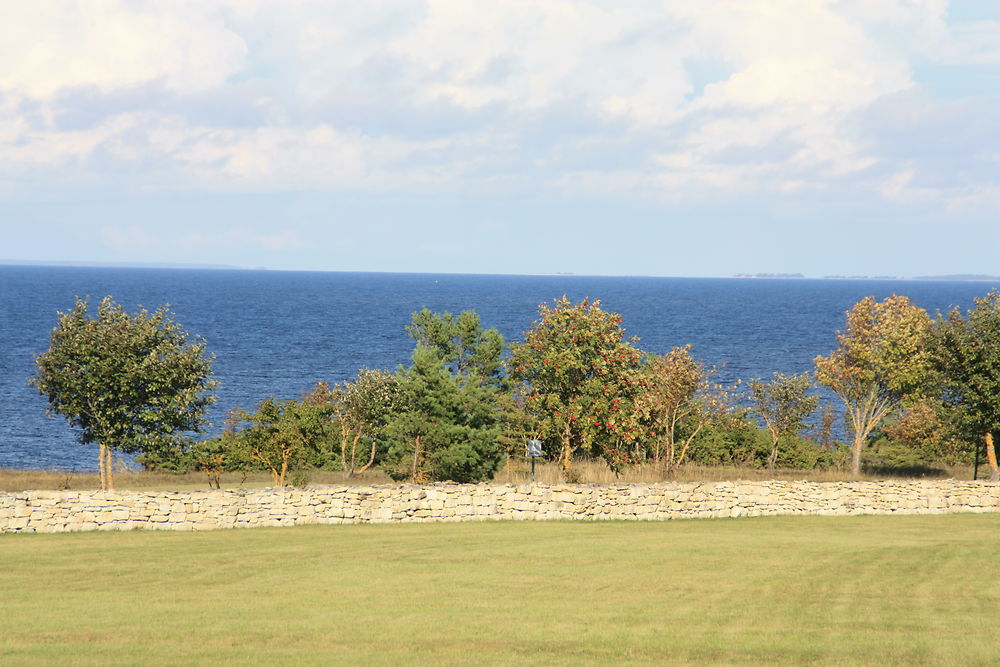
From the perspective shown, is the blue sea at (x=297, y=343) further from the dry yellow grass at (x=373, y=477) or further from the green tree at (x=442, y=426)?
the green tree at (x=442, y=426)

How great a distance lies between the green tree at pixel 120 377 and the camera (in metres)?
30.5

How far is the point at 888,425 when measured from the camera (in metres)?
49.6

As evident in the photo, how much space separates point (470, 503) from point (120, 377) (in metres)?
12.1

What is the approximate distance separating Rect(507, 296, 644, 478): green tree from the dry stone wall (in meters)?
4.35

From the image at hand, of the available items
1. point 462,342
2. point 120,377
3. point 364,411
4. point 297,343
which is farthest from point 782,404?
point 297,343

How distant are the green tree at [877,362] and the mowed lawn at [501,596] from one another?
15509mm

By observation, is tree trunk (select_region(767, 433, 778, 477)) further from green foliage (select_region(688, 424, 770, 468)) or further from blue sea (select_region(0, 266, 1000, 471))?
blue sea (select_region(0, 266, 1000, 471))

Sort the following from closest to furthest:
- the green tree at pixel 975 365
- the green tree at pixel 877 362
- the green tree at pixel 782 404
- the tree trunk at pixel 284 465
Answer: the tree trunk at pixel 284 465 < the green tree at pixel 975 365 < the green tree at pixel 877 362 < the green tree at pixel 782 404

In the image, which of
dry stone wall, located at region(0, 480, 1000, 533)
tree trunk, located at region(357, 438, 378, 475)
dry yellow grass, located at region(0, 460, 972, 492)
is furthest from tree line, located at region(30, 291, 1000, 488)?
dry stone wall, located at region(0, 480, 1000, 533)

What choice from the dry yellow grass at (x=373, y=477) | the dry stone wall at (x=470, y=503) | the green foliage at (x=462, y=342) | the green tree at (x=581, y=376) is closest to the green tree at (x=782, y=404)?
the dry yellow grass at (x=373, y=477)

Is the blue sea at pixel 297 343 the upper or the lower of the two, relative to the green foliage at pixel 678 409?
lower

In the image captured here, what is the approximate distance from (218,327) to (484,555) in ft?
407

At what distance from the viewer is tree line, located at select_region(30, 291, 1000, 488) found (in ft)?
103

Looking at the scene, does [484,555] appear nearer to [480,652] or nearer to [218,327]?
[480,652]
